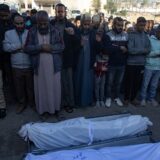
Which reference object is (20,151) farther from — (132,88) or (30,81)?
(132,88)

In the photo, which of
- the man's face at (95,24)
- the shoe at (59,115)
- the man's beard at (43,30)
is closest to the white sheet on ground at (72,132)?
the shoe at (59,115)

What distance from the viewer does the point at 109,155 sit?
9.16 feet

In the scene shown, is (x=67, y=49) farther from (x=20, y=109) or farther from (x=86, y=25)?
(x=20, y=109)

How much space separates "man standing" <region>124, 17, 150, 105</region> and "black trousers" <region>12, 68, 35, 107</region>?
185 centimetres

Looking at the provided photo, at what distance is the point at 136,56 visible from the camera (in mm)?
5047

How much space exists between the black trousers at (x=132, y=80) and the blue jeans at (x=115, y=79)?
140 millimetres

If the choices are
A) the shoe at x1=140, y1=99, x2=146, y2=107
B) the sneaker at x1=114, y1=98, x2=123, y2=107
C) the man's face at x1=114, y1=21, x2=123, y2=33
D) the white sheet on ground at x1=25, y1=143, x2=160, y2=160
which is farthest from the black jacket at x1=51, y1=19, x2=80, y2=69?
the white sheet on ground at x1=25, y1=143, x2=160, y2=160

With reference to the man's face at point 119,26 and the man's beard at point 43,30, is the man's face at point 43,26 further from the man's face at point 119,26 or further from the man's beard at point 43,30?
the man's face at point 119,26

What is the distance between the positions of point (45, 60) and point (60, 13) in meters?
0.91

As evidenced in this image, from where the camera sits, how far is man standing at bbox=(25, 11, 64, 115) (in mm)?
4262

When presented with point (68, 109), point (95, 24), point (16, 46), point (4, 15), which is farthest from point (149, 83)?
point (4, 15)

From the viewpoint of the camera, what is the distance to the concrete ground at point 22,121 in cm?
384

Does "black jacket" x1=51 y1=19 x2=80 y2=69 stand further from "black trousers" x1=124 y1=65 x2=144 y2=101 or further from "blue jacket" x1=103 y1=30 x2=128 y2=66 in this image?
"black trousers" x1=124 y1=65 x2=144 y2=101

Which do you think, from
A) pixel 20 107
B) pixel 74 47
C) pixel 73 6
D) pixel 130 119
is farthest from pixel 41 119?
pixel 73 6
